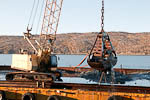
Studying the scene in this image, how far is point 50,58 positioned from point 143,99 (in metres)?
17.0

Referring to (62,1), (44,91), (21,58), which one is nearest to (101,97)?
(44,91)

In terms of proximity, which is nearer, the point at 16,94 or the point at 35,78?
the point at 16,94

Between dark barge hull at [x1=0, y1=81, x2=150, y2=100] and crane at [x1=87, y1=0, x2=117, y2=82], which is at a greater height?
crane at [x1=87, y1=0, x2=117, y2=82]

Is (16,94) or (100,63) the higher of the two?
(100,63)

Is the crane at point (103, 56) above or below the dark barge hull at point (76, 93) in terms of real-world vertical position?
above

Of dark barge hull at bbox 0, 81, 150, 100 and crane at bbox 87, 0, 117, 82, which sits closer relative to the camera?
dark barge hull at bbox 0, 81, 150, 100

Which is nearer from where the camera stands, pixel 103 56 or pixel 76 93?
pixel 76 93

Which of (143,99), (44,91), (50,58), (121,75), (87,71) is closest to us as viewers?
(143,99)

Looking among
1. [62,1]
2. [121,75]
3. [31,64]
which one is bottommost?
[121,75]

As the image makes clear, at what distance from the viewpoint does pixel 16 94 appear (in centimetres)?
2409

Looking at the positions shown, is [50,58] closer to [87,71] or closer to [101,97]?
[101,97]

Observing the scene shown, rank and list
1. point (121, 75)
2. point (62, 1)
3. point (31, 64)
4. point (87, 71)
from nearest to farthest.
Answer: point (31, 64) → point (62, 1) → point (121, 75) → point (87, 71)

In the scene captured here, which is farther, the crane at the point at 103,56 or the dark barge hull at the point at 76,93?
the crane at the point at 103,56

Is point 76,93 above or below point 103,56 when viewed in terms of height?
below
